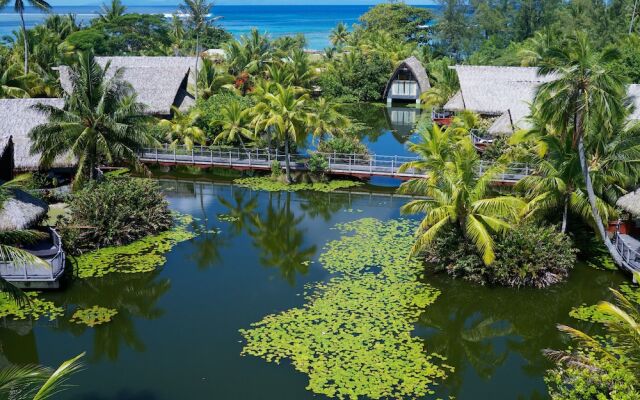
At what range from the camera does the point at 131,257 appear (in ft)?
73.3

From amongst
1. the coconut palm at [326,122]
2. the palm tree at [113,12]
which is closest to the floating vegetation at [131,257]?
the coconut palm at [326,122]

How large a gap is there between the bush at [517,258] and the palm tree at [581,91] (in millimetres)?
3135

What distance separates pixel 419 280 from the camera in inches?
813

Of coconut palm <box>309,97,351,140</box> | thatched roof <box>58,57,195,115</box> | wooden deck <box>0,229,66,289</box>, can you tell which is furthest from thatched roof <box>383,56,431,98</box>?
wooden deck <box>0,229,66,289</box>

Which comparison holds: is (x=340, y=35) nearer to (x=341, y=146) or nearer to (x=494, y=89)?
(x=494, y=89)

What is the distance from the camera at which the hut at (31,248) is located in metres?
19.2

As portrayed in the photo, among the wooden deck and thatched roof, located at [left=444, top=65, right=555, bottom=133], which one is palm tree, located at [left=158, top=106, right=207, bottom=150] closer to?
the wooden deck

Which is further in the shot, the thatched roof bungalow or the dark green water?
the thatched roof bungalow

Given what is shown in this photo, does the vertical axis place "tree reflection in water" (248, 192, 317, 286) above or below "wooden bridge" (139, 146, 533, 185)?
below

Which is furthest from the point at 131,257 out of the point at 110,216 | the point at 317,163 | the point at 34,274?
the point at 317,163

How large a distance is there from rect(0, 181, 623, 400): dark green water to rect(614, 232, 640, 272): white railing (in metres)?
0.88

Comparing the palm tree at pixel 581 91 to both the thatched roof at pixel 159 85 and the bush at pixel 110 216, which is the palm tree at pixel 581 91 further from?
the thatched roof at pixel 159 85

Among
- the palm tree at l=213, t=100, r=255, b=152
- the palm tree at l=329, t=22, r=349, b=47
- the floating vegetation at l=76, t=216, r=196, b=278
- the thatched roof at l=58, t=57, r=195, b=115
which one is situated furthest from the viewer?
the palm tree at l=329, t=22, r=349, b=47

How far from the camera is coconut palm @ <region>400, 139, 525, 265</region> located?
1897 centimetres
